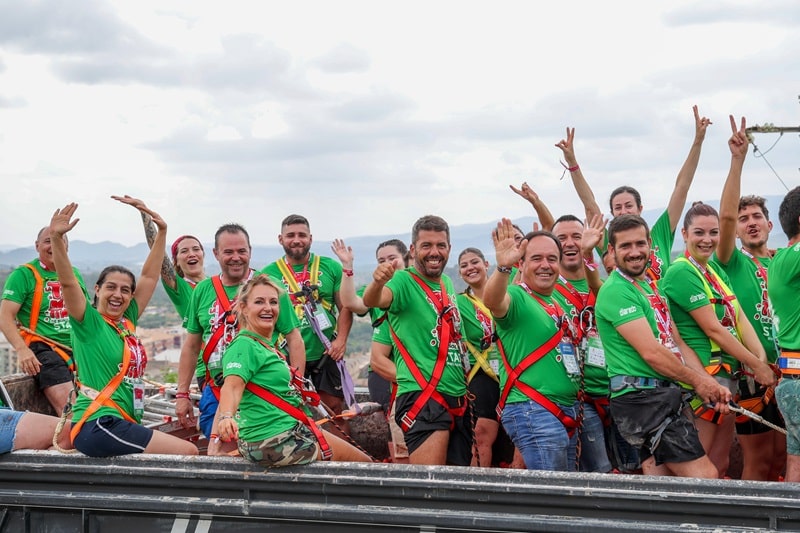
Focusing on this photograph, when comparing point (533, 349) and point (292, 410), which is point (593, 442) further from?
point (292, 410)

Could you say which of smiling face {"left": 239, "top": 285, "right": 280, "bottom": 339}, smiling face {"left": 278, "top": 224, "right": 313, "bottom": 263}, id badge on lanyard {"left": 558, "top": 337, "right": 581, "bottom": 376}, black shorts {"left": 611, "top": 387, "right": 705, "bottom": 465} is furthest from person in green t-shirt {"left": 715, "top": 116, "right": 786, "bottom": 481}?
smiling face {"left": 278, "top": 224, "right": 313, "bottom": 263}

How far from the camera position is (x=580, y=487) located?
3.41m

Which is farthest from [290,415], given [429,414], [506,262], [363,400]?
[363,400]

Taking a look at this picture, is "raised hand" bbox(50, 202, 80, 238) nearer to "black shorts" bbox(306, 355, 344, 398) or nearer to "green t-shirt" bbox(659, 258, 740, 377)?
"black shorts" bbox(306, 355, 344, 398)

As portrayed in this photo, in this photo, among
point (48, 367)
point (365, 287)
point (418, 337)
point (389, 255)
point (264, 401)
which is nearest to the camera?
point (264, 401)

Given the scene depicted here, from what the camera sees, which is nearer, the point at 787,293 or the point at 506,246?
the point at 787,293

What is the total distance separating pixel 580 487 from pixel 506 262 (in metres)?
1.33

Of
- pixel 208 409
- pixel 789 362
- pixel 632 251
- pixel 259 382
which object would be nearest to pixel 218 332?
pixel 208 409

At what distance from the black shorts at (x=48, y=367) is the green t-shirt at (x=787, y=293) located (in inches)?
200

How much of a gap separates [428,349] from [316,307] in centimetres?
137

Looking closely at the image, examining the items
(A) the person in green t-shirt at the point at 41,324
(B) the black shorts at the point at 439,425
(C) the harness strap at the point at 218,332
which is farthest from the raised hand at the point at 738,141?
(A) the person in green t-shirt at the point at 41,324

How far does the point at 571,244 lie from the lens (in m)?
5.18

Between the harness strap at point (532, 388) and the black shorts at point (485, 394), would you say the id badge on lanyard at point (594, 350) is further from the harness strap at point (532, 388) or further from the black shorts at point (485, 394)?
the black shorts at point (485, 394)

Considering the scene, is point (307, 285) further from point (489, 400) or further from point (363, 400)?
point (489, 400)
